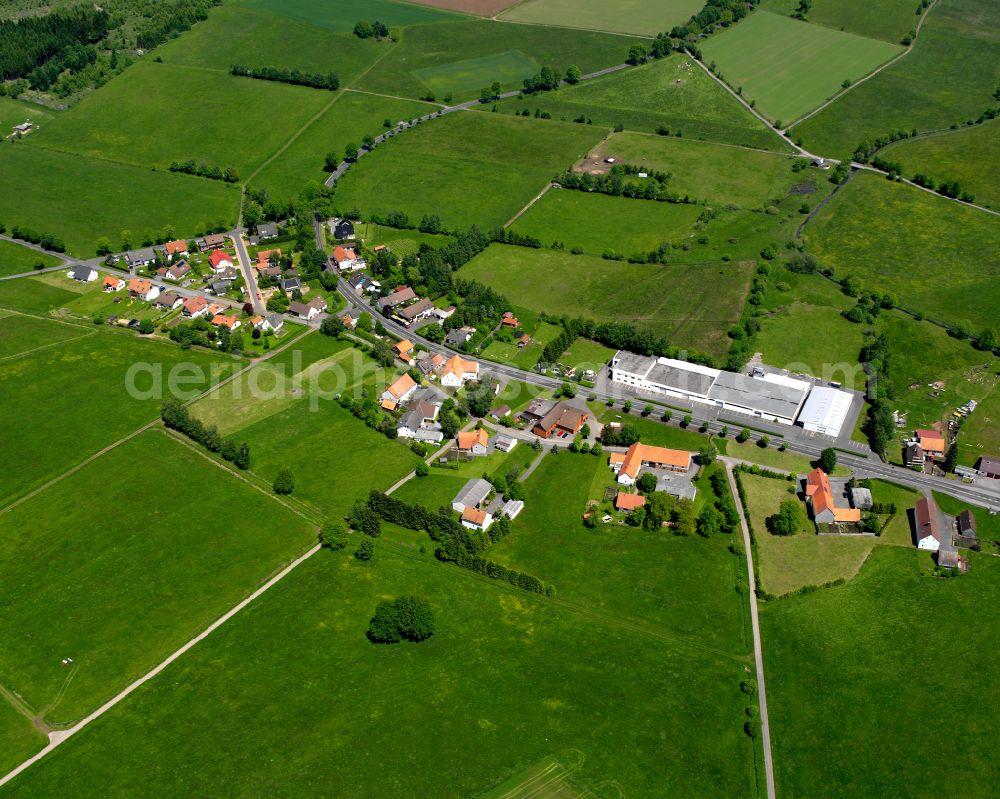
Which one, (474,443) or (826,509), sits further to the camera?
(474,443)

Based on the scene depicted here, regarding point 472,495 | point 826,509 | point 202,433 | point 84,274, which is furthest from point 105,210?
point 826,509

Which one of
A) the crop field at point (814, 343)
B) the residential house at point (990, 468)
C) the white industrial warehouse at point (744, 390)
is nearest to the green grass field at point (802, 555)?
the white industrial warehouse at point (744, 390)

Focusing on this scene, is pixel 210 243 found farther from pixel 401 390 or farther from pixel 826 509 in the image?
pixel 826 509

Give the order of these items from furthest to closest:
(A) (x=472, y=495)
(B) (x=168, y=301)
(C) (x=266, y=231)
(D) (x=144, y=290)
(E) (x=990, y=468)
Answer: (C) (x=266, y=231)
(D) (x=144, y=290)
(B) (x=168, y=301)
(E) (x=990, y=468)
(A) (x=472, y=495)

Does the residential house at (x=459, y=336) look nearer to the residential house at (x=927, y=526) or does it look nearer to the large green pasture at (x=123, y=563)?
the large green pasture at (x=123, y=563)

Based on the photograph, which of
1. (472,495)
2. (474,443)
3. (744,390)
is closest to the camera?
(472,495)

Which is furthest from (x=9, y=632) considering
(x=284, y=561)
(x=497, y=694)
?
(x=497, y=694)

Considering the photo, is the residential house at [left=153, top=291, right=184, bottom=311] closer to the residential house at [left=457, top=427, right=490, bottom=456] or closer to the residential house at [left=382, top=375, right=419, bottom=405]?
the residential house at [left=382, top=375, right=419, bottom=405]

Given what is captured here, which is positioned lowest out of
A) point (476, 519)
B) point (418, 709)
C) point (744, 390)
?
point (418, 709)

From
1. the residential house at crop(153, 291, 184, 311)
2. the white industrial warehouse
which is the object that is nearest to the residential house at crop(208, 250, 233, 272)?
the residential house at crop(153, 291, 184, 311)
